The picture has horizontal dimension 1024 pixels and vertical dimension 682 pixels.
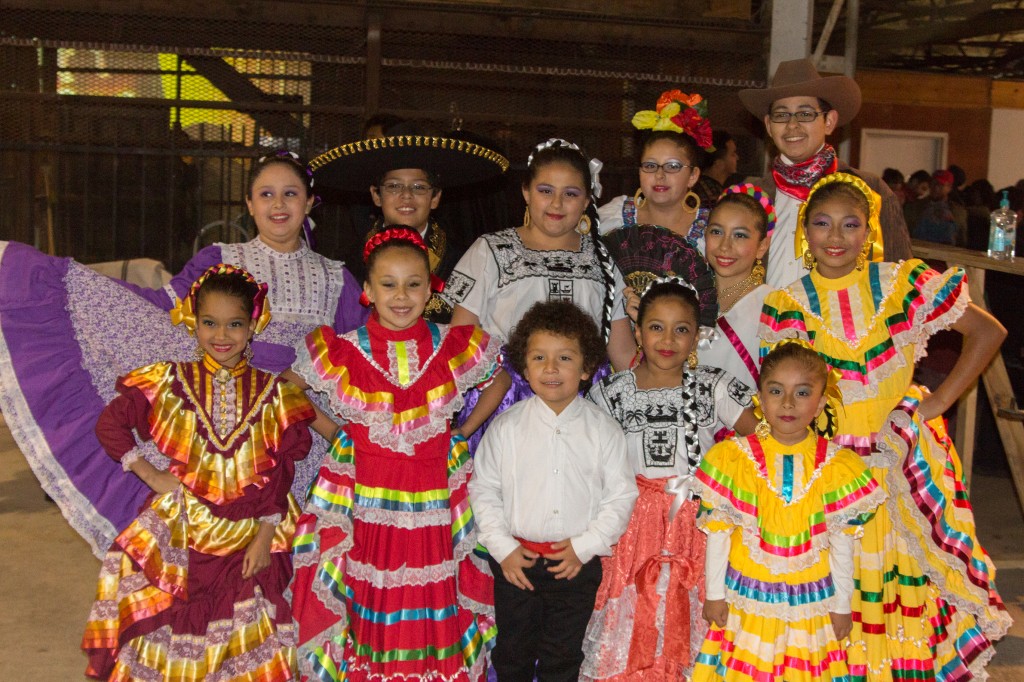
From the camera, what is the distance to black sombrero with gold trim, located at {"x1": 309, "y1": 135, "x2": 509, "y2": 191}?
402 centimetres

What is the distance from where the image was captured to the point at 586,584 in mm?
3496

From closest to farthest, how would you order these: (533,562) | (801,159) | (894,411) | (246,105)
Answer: (533,562), (894,411), (801,159), (246,105)

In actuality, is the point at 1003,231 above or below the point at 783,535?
above

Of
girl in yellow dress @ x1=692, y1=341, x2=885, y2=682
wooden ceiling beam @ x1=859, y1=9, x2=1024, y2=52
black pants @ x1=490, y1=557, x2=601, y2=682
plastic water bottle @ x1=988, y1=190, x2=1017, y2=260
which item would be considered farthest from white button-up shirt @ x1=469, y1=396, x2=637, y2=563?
wooden ceiling beam @ x1=859, y1=9, x2=1024, y2=52

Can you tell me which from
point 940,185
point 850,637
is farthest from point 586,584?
point 940,185

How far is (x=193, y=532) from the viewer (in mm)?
3531

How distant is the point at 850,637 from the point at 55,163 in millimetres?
7256

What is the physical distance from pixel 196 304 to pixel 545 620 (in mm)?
1532

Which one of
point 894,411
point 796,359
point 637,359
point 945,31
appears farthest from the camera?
point 945,31

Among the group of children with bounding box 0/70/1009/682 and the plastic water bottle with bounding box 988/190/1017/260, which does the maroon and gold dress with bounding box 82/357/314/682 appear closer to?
the group of children with bounding box 0/70/1009/682

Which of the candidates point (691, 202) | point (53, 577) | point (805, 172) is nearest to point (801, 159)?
point (805, 172)

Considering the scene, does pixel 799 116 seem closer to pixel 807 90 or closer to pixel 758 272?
pixel 807 90

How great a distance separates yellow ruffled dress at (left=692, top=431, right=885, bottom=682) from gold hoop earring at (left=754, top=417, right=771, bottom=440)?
0.02 meters

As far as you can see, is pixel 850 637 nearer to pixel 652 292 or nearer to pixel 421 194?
pixel 652 292
